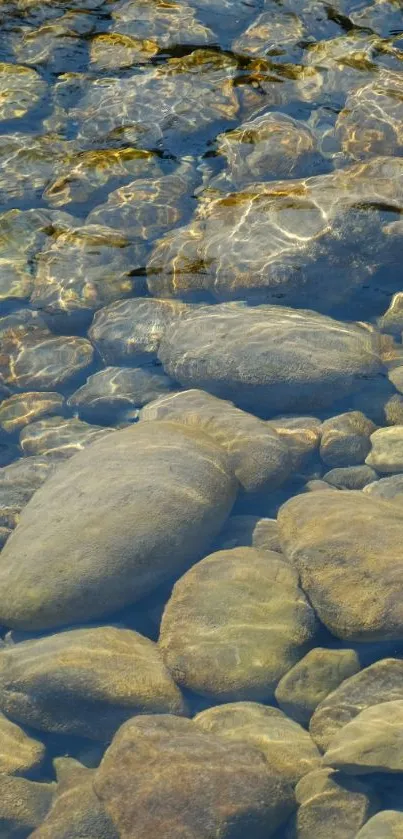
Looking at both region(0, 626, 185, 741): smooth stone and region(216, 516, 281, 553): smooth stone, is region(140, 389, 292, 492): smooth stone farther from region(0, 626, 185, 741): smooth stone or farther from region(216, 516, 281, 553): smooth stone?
region(0, 626, 185, 741): smooth stone

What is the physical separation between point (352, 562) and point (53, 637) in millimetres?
1806

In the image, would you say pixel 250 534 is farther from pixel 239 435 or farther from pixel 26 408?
pixel 26 408

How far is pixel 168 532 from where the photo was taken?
5465 millimetres

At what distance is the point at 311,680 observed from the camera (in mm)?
4867

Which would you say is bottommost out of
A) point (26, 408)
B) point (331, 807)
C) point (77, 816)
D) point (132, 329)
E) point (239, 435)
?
point (77, 816)

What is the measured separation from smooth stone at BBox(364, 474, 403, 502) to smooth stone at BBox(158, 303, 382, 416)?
75 centimetres

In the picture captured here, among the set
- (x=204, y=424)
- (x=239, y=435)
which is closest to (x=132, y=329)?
(x=204, y=424)

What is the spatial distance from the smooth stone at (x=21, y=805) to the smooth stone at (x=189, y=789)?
1.40 ft

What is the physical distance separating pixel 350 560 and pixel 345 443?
1.22 metres

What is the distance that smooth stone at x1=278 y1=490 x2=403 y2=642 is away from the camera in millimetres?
4855

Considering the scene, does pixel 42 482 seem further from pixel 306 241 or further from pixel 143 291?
pixel 306 241

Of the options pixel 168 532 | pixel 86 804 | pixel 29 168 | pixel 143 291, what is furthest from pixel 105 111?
pixel 86 804

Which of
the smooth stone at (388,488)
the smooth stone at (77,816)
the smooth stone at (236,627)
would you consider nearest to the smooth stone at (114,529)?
the smooth stone at (236,627)

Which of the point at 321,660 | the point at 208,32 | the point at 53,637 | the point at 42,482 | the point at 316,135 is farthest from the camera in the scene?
the point at 208,32
